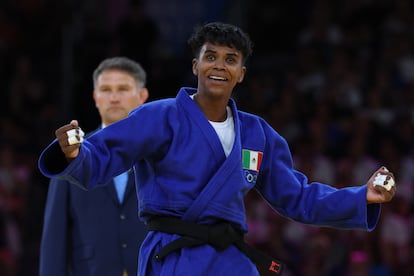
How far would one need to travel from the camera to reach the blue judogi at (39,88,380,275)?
385 centimetres

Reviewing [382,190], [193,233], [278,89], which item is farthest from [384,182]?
[278,89]

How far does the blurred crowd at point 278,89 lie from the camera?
8812mm

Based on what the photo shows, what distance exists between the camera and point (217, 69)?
406 centimetres

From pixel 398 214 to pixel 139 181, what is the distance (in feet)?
17.5

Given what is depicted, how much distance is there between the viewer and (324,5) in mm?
11500

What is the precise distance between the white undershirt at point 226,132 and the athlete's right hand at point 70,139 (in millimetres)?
695

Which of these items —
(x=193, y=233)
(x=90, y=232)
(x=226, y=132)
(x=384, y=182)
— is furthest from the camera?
(x=90, y=232)

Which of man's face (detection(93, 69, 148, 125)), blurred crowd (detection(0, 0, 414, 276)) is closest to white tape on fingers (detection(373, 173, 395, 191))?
man's face (detection(93, 69, 148, 125))

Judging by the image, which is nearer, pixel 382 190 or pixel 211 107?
pixel 382 190

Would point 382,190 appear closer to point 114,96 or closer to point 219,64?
point 219,64

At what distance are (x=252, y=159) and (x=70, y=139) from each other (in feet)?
2.85

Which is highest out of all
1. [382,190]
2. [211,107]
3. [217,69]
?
[217,69]

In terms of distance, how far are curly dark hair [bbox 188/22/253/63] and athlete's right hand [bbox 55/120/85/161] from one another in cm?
79

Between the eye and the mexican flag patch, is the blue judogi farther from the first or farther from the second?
the eye
